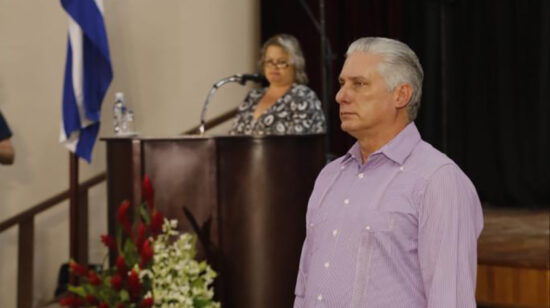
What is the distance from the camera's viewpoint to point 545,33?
6.56 metres

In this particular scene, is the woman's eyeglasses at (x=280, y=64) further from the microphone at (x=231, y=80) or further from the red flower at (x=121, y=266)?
the red flower at (x=121, y=266)

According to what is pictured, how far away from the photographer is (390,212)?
1.79 metres

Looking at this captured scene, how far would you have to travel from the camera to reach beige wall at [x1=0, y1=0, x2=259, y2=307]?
19.8 feet

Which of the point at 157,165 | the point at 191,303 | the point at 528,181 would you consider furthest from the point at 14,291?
the point at 528,181

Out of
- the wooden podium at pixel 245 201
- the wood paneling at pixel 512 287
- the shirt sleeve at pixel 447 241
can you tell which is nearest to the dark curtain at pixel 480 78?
the wood paneling at pixel 512 287

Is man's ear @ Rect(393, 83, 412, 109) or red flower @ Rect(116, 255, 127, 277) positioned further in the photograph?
red flower @ Rect(116, 255, 127, 277)

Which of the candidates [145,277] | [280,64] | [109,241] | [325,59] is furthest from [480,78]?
[109,241]

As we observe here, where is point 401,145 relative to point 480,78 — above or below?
below

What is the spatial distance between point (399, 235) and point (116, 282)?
55.3 inches

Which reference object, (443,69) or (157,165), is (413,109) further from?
(443,69)

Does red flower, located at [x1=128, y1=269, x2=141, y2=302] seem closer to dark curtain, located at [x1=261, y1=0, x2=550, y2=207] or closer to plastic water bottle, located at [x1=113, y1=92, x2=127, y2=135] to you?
plastic water bottle, located at [x1=113, y1=92, x2=127, y2=135]

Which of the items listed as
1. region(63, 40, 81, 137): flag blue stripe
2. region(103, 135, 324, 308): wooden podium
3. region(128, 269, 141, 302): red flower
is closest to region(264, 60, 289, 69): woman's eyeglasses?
region(103, 135, 324, 308): wooden podium

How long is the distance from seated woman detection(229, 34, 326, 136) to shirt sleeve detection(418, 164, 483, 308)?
223 cm

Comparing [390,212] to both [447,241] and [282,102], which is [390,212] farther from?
[282,102]
